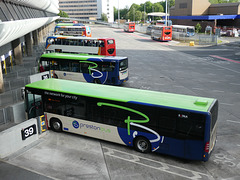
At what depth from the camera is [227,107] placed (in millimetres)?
19016

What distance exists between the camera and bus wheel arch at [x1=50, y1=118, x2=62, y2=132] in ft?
48.5

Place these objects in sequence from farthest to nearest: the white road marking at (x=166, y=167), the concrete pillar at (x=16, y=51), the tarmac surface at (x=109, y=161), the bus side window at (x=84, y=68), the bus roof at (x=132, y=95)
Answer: the concrete pillar at (x=16, y=51) < the bus side window at (x=84, y=68) < the bus roof at (x=132, y=95) < the tarmac surface at (x=109, y=161) < the white road marking at (x=166, y=167)

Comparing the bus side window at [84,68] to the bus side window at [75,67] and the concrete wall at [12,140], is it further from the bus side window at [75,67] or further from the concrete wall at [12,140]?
the concrete wall at [12,140]

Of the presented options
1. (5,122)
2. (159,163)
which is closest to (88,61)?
(5,122)

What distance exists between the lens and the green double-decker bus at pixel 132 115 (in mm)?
10984

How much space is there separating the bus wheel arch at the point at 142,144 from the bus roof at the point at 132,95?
1826 millimetres

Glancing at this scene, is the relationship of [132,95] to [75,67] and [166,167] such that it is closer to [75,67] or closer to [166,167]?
[166,167]

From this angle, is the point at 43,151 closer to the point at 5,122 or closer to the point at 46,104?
the point at 46,104

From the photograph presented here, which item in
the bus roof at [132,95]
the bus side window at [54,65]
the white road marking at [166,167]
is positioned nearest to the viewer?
the white road marking at [166,167]

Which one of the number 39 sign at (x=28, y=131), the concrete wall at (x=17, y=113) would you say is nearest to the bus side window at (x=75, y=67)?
the concrete wall at (x=17, y=113)

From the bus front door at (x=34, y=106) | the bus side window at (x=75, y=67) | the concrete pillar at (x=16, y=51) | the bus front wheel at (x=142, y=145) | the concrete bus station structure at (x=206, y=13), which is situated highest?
the concrete bus station structure at (x=206, y=13)

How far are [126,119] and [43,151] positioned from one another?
437cm

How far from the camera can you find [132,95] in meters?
12.9

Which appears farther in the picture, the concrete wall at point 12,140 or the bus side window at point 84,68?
the bus side window at point 84,68
